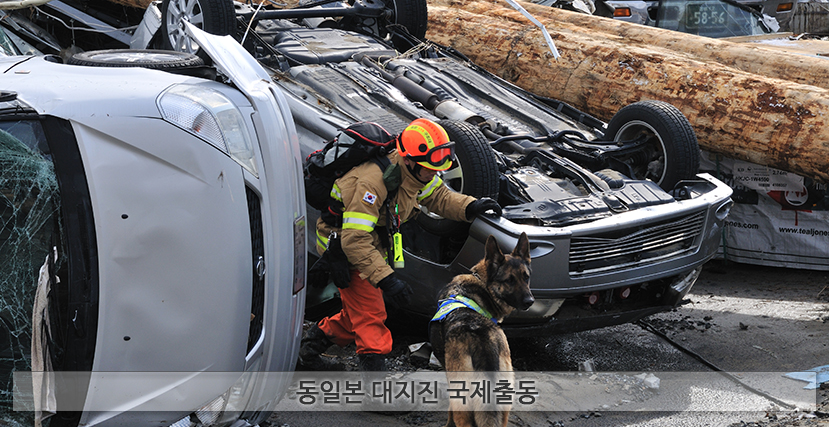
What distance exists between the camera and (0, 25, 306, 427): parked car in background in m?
2.53

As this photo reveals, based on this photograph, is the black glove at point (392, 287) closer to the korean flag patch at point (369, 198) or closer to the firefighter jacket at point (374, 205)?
the firefighter jacket at point (374, 205)

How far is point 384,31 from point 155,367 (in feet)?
15.1

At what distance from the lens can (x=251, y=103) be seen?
3.07m

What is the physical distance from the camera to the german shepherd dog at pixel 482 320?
311 cm

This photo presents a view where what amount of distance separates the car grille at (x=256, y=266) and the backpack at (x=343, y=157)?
40.4 inches

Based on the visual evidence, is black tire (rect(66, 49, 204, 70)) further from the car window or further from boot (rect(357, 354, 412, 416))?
the car window

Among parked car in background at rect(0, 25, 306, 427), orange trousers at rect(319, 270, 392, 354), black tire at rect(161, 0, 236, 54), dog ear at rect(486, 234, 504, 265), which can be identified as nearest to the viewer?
parked car in background at rect(0, 25, 306, 427)

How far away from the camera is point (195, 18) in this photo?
17.8 ft

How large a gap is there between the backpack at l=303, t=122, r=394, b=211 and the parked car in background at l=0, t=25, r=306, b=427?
1.01 meters

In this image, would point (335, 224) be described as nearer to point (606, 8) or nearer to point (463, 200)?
point (463, 200)

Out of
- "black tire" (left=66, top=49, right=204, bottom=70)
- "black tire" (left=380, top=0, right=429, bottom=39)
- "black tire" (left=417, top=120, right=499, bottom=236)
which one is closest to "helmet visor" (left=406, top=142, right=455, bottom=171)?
"black tire" (left=417, top=120, right=499, bottom=236)

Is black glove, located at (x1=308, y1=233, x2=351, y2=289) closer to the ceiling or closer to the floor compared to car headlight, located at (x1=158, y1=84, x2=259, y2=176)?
closer to the floor

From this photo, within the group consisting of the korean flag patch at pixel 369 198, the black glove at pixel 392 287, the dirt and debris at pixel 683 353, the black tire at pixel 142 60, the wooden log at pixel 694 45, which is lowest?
the dirt and debris at pixel 683 353

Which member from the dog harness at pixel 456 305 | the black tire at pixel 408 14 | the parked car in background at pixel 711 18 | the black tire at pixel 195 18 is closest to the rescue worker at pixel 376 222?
the dog harness at pixel 456 305
